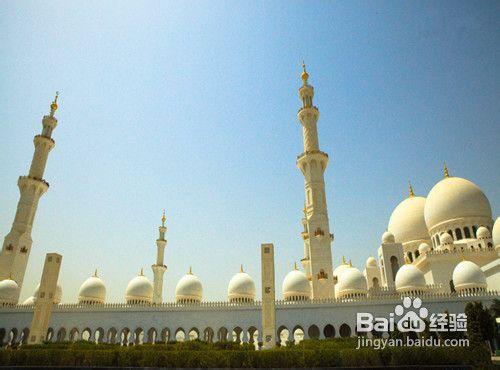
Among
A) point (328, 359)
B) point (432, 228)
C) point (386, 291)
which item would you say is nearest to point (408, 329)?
point (386, 291)

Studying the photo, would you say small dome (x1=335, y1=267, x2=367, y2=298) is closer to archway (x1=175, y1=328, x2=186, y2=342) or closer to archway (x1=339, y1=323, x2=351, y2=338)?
archway (x1=339, y1=323, x2=351, y2=338)

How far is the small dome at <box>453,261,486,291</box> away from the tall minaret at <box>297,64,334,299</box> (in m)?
9.93

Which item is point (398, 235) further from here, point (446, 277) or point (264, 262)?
point (264, 262)

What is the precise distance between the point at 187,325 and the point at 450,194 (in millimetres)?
28841

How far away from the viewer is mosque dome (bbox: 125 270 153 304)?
34.9 meters

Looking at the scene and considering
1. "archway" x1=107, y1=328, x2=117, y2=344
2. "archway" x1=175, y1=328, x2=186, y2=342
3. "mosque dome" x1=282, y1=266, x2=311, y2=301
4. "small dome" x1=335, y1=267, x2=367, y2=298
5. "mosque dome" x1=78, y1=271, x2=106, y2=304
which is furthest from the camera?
"mosque dome" x1=78, y1=271, x2=106, y2=304

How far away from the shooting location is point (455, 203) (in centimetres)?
3650

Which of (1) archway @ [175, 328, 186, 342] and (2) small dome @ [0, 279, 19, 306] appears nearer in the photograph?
(1) archway @ [175, 328, 186, 342]

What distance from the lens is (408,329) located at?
23.8m

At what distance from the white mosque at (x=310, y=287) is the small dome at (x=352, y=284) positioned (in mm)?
82

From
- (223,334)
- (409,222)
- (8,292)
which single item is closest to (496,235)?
(409,222)

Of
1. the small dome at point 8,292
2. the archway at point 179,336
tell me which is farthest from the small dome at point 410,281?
the small dome at point 8,292

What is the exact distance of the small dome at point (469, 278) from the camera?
92.5ft

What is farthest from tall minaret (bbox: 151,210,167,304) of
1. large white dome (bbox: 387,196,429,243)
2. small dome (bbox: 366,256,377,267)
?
large white dome (bbox: 387,196,429,243)
